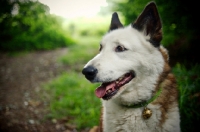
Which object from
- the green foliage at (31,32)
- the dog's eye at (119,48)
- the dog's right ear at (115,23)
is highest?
the green foliage at (31,32)

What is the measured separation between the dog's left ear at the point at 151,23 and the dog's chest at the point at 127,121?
34.0 inches

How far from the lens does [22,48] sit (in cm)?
A: 952

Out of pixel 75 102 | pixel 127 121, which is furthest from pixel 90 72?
pixel 75 102

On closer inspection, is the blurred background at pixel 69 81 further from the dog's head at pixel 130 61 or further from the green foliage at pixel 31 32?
the dog's head at pixel 130 61

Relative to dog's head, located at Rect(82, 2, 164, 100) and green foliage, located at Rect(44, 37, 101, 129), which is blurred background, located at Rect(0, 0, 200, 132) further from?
dog's head, located at Rect(82, 2, 164, 100)

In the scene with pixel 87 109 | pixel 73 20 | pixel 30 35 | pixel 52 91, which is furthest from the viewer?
pixel 73 20

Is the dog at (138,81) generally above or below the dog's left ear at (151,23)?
below

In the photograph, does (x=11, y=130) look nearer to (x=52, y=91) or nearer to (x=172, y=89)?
(x=52, y=91)

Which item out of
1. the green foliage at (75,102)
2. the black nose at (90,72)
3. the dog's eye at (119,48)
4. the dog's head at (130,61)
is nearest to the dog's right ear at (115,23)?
the dog's head at (130,61)

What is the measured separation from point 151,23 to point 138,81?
0.71m

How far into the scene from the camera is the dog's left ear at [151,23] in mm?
2055

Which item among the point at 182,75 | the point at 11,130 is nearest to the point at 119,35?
the point at 182,75

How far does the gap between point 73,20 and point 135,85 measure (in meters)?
15.9

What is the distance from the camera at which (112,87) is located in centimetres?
204
